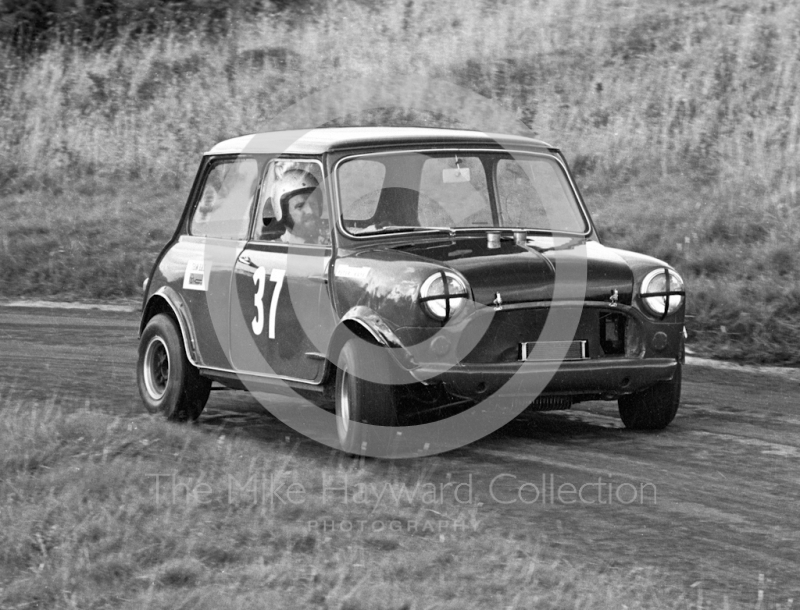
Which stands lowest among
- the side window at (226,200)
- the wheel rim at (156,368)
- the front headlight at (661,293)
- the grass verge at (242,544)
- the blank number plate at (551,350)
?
the wheel rim at (156,368)

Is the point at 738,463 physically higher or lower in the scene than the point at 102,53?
lower

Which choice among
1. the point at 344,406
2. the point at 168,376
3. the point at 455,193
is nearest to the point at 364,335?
the point at 344,406

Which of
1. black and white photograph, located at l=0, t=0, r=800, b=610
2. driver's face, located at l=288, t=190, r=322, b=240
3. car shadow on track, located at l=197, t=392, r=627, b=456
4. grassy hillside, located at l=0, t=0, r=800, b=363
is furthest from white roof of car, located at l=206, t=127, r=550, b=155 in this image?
grassy hillside, located at l=0, t=0, r=800, b=363

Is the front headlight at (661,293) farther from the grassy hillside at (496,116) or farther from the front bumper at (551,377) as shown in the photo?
the grassy hillside at (496,116)

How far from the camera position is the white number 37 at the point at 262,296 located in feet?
23.6

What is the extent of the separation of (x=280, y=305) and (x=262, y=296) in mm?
183

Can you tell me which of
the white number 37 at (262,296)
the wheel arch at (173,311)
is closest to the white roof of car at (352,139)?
the white number 37 at (262,296)

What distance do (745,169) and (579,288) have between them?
27.7 feet

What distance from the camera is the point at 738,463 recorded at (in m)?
6.61

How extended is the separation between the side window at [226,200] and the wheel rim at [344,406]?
1381 millimetres

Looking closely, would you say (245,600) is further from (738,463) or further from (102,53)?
(102,53)

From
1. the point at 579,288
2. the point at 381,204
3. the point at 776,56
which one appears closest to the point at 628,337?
the point at 579,288

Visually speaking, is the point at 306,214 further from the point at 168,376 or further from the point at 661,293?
the point at 661,293

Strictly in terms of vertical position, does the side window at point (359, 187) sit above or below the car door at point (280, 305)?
above
